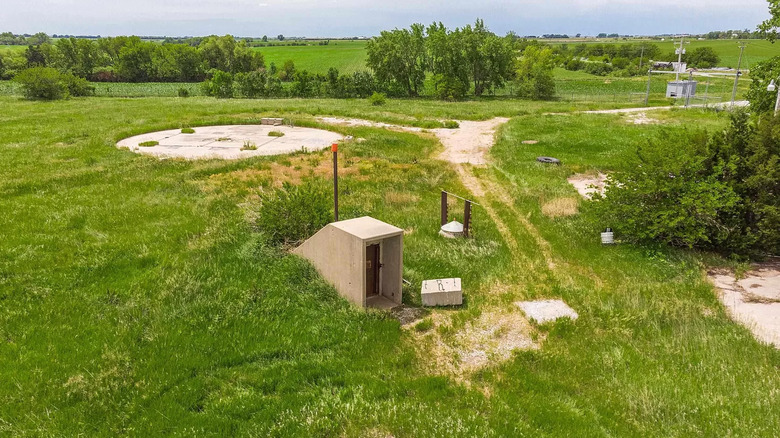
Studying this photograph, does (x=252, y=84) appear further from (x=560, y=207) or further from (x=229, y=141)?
(x=560, y=207)

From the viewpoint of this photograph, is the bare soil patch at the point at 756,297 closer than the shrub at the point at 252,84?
Yes

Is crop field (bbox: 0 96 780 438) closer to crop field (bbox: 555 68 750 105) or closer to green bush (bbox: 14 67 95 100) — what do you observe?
green bush (bbox: 14 67 95 100)

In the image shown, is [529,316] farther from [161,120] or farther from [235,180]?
[161,120]

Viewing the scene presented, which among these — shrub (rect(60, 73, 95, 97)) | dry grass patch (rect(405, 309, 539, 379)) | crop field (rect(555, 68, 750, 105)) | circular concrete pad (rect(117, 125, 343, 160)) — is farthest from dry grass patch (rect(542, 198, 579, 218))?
shrub (rect(60, 73, 95, 97))

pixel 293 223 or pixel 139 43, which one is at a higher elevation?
pixel 139 43

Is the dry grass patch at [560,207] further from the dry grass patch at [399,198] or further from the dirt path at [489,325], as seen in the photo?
the dry grass patch at [399,198]

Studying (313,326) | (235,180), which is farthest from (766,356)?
(235,180)

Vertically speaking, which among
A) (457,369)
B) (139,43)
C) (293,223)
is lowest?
(457,369)

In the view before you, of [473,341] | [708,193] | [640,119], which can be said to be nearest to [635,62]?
[640,119]

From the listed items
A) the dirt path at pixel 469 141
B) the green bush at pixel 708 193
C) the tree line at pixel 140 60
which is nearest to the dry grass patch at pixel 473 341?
the green bush at pixel 708 193

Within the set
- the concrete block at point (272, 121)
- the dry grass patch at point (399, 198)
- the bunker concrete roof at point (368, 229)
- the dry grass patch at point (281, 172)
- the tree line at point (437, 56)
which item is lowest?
the dry grass patch at point (399, 198)
